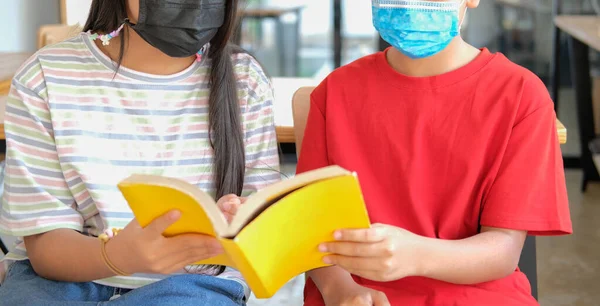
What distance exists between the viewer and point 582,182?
4.07 meters

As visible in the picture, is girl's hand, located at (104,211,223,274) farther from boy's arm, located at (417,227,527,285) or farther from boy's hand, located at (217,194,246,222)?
boy's arm, located at (417,227,527,285)

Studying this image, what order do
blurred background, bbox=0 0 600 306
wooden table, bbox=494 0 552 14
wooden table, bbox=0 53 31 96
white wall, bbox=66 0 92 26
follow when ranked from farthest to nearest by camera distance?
wooden table, bbox=494 0 552 14 → white wall, bbox=66 0 92 26 → blurred background, bbox=0 0 600 306 → wooden table, bbox=0 53 31 96

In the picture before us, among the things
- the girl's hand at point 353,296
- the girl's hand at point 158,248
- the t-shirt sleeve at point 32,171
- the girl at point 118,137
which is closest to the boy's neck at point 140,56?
the girl at point 118,137

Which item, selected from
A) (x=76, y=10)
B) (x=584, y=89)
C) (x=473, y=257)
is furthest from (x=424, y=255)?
(x=584, y=89)

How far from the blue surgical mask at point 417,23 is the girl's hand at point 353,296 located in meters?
0.45

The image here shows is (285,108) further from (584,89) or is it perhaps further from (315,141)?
(584,89)

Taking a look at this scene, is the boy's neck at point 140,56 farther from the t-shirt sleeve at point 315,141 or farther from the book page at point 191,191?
the book page at point 191,191

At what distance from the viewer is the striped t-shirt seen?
148cm

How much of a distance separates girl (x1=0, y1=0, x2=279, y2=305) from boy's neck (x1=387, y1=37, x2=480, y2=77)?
1.05 feet

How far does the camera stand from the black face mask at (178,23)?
1.43 metres

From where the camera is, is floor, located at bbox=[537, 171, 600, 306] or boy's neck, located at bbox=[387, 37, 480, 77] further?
floor, located at bbox=[537, 171, 600, 306]

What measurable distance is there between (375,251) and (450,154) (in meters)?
0.36

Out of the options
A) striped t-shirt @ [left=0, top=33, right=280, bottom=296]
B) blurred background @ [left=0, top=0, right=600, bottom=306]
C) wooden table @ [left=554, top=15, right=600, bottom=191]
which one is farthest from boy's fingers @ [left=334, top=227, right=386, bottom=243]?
wooden table @ [left=554, top=15, right=600, bottom=191]

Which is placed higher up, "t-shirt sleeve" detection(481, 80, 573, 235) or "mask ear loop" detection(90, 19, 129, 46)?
"mask ear loop" detection(90, 19, 129, 46)
